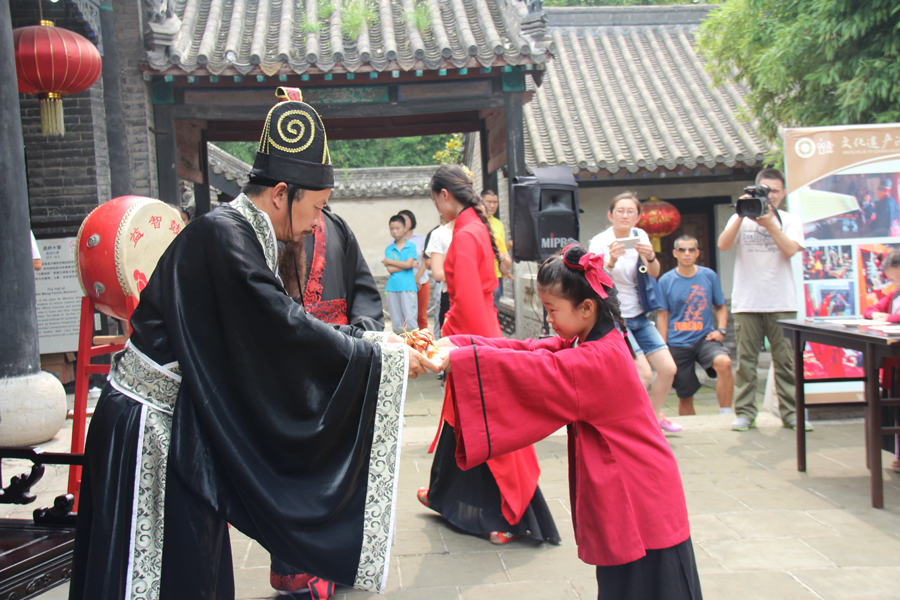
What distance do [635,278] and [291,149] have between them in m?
3.39

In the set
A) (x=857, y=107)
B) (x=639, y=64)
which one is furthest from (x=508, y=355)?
(x=639, y=64)

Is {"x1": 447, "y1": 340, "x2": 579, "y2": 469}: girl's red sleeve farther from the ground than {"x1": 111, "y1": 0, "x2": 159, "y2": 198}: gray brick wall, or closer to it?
closer to it

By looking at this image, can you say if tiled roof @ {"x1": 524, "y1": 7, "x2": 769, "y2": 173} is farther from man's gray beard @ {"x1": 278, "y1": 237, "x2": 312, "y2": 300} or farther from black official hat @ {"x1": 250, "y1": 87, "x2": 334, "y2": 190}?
black official hat @ {"x1": 250, "y1": 87, "x2": 334, "y2": 190}

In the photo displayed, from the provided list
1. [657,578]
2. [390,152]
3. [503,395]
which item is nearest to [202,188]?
[503,395]

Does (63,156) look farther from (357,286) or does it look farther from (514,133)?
(357,286)

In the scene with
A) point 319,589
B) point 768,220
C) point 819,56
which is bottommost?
point 319,589

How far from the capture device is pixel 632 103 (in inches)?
440

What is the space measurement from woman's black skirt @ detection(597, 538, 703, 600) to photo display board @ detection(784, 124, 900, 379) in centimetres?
387

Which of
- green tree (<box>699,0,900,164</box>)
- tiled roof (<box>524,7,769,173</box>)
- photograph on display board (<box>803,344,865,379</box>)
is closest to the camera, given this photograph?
photograph on display board (<box>803,344,865,379</box>)

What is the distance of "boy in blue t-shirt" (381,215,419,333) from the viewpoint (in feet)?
26.7

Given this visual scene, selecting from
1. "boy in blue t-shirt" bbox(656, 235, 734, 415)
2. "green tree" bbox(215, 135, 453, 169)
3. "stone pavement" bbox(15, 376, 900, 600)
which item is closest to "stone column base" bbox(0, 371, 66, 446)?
"stone pavement" bbox(15, 376, 900, 600)

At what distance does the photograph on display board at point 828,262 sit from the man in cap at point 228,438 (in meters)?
4.45

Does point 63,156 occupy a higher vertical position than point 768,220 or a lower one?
higher

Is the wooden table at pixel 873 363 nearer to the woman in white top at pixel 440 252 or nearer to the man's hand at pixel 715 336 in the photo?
the man's hand at pixel 715 336
